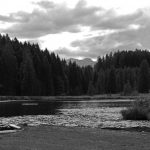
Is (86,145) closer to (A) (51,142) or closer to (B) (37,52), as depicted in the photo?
(A) (51,142)

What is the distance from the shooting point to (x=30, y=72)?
155 meters

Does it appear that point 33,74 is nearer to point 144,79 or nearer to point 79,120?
point 144,79

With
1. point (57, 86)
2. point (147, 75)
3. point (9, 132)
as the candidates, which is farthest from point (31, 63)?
point (9, 132)

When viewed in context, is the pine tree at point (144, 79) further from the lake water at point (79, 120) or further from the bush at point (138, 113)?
the bush at point (138, 113)

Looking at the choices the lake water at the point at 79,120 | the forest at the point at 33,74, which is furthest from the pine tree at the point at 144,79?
the lake water at the point at 79,120

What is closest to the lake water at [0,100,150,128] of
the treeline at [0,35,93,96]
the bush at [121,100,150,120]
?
the bush at [121,100,150,120]

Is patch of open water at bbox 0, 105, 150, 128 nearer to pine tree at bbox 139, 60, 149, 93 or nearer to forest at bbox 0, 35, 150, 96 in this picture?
forest at bbox 0, 35, 150, 96

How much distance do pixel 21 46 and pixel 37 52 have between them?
7.32m

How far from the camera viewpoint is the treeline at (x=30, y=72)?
505ft

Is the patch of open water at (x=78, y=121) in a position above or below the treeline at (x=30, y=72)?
below

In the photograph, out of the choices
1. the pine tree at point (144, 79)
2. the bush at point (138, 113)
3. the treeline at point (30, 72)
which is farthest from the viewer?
the pine tree at point (144, 79)

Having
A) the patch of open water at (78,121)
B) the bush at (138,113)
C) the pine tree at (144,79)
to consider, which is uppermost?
the pine tree at (144,79)

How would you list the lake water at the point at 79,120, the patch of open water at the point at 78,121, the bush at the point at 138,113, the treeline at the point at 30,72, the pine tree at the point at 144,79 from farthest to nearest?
the pine tree at the point at 144,79, the treeline at the point at 30,72, the bush at the point at 138,113, the lake water at the point at 79,120, the patch of open water at the point at 78,121

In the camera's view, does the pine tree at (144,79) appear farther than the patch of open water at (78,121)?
Yes
